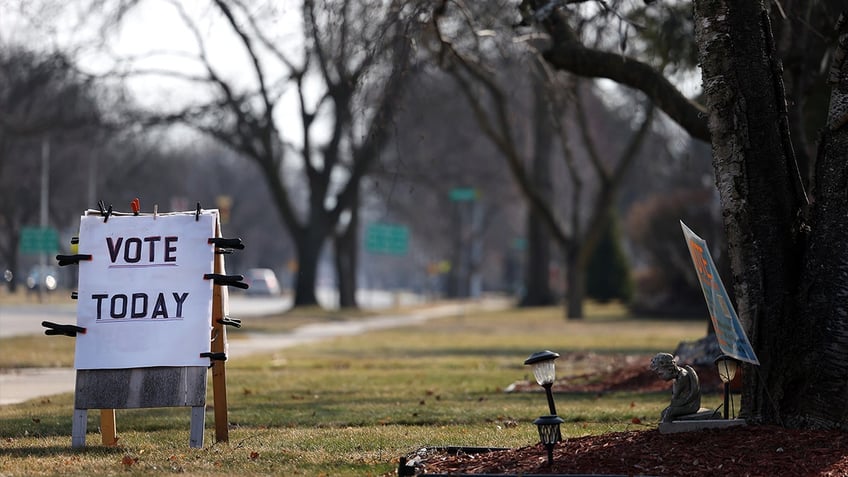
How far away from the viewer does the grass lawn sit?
7.93m

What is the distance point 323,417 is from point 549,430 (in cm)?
451

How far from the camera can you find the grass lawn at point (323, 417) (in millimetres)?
7930

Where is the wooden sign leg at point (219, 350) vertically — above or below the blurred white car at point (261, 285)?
below

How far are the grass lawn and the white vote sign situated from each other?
67 centimetres

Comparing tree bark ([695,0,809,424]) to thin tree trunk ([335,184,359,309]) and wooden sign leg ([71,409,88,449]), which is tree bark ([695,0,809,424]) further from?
thin tree trunk ([335,184,359,309])

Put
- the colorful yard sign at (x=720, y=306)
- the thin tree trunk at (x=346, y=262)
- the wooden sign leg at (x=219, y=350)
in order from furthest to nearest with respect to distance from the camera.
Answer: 1. the thin tree trunk at (x=346, y=262)
2. the wooden sign leg at (x=219, y=350)
3. the colorful yard sign at (x=720, y=306)

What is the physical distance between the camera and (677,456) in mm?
7133

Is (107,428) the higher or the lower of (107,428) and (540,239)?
the lower

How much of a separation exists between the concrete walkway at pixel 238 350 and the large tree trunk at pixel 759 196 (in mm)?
7636

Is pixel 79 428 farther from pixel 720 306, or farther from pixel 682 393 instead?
pixel 720 306

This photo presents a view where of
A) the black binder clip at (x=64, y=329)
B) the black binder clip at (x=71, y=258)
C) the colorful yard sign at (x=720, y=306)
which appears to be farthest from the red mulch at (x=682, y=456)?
the black binder clip at (x=71, y=258)

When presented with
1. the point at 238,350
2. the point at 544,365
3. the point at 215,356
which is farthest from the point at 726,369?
the point at 238,350

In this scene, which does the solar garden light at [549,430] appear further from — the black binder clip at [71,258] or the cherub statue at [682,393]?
the black binder clip at [71,258]

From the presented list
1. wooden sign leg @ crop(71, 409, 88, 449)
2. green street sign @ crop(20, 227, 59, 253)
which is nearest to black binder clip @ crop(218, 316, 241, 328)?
wooden sign leg @ crop(71, 409, 88, 449)
